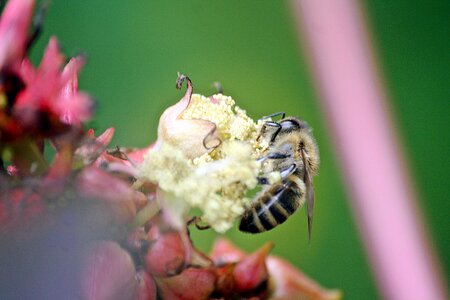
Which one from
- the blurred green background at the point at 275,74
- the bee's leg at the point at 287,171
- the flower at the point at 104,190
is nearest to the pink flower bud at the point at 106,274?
the flower at the point at 104,190

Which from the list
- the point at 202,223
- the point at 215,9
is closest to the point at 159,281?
the point at 202,223

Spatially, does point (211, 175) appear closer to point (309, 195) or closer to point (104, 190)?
point (104, 190)

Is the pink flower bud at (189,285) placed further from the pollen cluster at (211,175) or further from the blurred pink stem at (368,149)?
the blurred pink stem at (368,149)

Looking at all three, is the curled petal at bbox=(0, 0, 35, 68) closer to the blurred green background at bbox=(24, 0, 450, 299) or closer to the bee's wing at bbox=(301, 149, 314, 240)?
the bee's wing at bbox=(301, 149, 314, 240)

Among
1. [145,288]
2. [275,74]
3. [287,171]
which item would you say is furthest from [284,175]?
→ [275,74]

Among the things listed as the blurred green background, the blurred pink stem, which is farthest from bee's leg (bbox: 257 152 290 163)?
the blurred pink stem

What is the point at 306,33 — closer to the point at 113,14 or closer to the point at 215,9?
the point at 215,9
